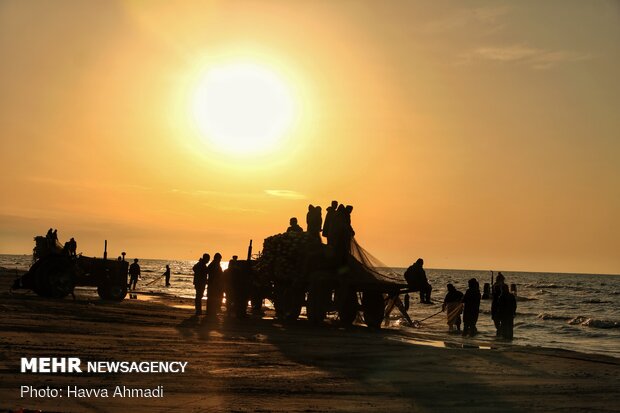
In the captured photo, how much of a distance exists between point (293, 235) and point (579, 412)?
14.0 metres

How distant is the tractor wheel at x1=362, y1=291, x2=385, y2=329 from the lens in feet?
79.3

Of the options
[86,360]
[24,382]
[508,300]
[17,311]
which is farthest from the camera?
[508,300]

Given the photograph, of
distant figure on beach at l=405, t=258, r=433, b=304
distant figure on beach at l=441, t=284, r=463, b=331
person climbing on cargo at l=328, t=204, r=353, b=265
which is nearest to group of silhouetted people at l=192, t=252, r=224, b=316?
person climbing on cargo at l=328, t=204, r=353, b=265

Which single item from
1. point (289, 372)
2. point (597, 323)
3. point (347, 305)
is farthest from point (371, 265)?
point (597, 323)

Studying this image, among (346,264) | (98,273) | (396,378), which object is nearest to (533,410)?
(396,378)

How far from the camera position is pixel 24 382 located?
1016 cm

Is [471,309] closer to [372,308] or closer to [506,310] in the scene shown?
[506,310]

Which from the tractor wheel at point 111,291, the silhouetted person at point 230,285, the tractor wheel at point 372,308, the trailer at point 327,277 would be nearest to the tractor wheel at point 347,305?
the trailer at point 327,277

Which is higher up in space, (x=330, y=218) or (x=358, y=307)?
(x=330, y=218)

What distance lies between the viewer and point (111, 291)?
31.9 meters

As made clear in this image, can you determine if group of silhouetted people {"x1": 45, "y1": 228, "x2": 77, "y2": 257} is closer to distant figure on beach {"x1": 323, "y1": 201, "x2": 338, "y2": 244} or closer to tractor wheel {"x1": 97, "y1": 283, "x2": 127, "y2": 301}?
tractor wheel {"x1": 97, "y1": 283, "x2": 127, "y2": 301}

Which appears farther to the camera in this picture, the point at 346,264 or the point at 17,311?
the point at 346,264

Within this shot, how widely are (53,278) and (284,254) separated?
Answer: 31.8ft

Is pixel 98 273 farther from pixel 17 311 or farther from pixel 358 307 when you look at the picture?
pixel 358 307
